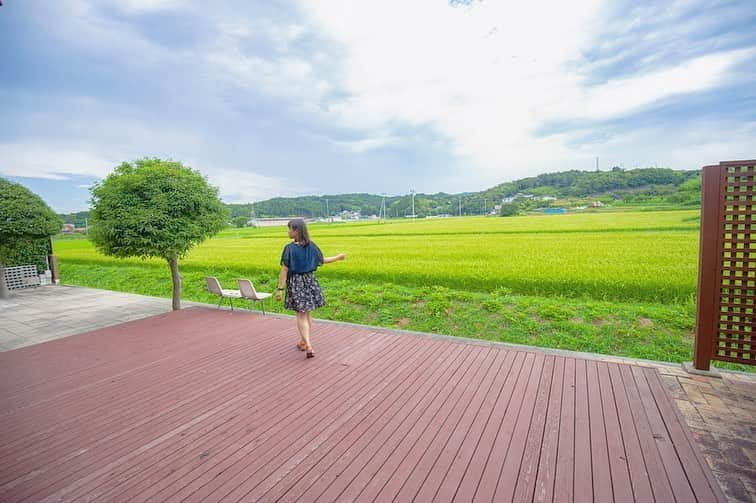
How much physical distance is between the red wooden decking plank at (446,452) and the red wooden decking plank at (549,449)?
49 cm

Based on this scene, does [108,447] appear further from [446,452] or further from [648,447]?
[648,447]

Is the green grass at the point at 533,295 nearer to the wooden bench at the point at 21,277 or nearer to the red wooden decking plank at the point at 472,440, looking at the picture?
the red wooden decking plank at the point at 472,440

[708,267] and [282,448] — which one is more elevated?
[708,267]

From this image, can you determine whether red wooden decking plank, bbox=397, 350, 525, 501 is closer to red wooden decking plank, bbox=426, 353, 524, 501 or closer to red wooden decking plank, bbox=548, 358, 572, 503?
red wooden decking plank, bbox=426, 353, 524, 501

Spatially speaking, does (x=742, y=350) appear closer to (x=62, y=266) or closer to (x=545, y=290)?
(x=545, y=290)

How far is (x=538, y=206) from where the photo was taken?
226ft

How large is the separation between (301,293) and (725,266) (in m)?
4.85

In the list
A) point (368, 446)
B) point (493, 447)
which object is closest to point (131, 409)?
point (368, 446)

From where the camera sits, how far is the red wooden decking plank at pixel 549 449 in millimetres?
2268

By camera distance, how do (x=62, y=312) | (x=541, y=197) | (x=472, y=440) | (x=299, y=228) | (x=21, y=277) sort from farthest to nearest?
(x=541, y=197) → (x=21, y=277) → (x=62, y=312) → (x=299, y=228) → (x=472, y=440)

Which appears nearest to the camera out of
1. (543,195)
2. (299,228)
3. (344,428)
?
(344,428)

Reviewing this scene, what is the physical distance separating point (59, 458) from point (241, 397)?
1.38 metres

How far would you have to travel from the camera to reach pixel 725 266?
3941 mm

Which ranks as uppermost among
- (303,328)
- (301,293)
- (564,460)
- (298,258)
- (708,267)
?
(298,258)
